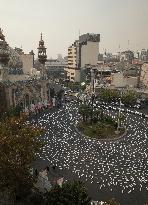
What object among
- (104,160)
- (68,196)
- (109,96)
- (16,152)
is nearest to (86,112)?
(104,160)

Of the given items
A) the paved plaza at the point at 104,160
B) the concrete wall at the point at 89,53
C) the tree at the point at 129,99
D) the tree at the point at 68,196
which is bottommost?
the paved plaza at the point at 104,160

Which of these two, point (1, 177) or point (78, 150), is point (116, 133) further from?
point (1, 177)

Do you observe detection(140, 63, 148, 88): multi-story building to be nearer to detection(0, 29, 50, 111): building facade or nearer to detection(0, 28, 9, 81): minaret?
detection(0, 29, 50, 111): building facade

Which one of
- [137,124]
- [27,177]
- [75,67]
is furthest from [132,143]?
[75,67]

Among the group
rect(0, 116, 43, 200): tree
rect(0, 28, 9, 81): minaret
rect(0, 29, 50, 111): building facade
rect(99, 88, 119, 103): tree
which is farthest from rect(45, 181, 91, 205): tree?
rect(99, 88, 119, 103): tree

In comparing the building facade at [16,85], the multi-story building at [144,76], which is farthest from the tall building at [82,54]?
the building facade at [16,85]

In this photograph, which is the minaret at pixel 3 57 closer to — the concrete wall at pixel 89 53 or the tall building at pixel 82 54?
the tall building at pixel 82 54

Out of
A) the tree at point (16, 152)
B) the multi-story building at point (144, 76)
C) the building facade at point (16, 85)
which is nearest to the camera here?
the tree at point (16, 152)
